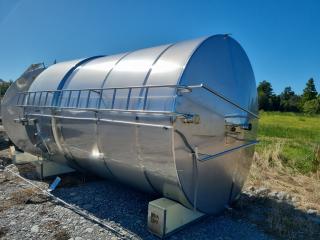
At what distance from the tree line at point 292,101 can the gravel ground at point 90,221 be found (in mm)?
57775

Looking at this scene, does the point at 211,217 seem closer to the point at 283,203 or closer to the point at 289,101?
the point at 283,203

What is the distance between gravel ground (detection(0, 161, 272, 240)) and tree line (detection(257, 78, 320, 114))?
5778cm

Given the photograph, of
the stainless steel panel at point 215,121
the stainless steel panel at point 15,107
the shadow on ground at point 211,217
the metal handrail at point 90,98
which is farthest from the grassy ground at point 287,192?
the stainless steel panel at point 15,107

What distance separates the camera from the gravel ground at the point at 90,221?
4.09m

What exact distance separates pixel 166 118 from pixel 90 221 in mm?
2093

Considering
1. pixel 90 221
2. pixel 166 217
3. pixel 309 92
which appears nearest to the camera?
pixel 166 217

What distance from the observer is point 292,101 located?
75688 mm

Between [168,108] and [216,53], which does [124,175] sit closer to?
[168,108]

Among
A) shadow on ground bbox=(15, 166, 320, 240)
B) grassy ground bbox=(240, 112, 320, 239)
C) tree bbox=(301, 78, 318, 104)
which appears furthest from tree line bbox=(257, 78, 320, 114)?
shadow on ground bbox=(15, 166, 320, 240)

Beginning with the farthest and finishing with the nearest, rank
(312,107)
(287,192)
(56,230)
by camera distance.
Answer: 1. (312,107)
2. (287,192)
3. (56,230)

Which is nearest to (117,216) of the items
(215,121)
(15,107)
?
(215,121)

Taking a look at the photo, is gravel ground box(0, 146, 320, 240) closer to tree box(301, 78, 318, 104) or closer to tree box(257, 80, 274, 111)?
tree box(257, 80, 274, 111)

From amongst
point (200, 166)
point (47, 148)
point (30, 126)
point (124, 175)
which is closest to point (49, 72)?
point (30, 126)

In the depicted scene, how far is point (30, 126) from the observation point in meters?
6.36
